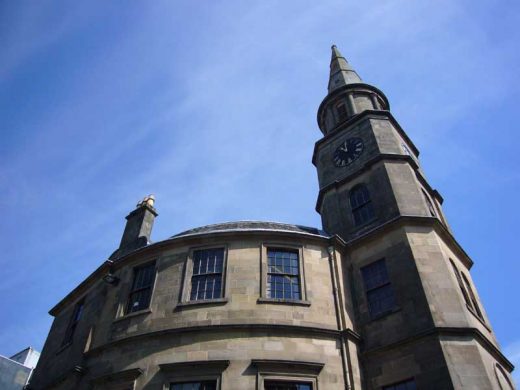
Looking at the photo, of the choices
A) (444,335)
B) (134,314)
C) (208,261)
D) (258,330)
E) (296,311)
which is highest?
(208,261)

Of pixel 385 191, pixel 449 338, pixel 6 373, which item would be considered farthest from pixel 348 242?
pixel 6 373

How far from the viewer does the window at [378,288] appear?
599 inches

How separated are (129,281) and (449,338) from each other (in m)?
12.0

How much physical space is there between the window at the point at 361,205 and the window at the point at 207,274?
691cm

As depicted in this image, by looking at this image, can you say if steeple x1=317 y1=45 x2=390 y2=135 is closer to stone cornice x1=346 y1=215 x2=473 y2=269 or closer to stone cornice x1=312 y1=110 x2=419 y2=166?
stone cornice x1=312 y1=110 x2=419 y2=166

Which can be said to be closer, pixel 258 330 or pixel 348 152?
pixel 258 330

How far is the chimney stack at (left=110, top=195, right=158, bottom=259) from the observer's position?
65.9 feet

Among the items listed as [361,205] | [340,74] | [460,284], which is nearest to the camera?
[460,284]

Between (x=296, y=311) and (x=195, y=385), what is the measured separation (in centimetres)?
413

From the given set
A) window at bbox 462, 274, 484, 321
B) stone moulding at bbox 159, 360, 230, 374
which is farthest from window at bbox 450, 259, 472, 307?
stone moulding at bbox 159, 360, 230, 374

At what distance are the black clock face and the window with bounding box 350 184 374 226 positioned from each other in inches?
83.4

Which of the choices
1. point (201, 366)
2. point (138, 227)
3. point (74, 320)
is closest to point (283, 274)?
→ point (201, 366)

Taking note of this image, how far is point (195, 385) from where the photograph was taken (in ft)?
42.2

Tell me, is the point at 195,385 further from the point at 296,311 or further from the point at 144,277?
the point at 144,277
